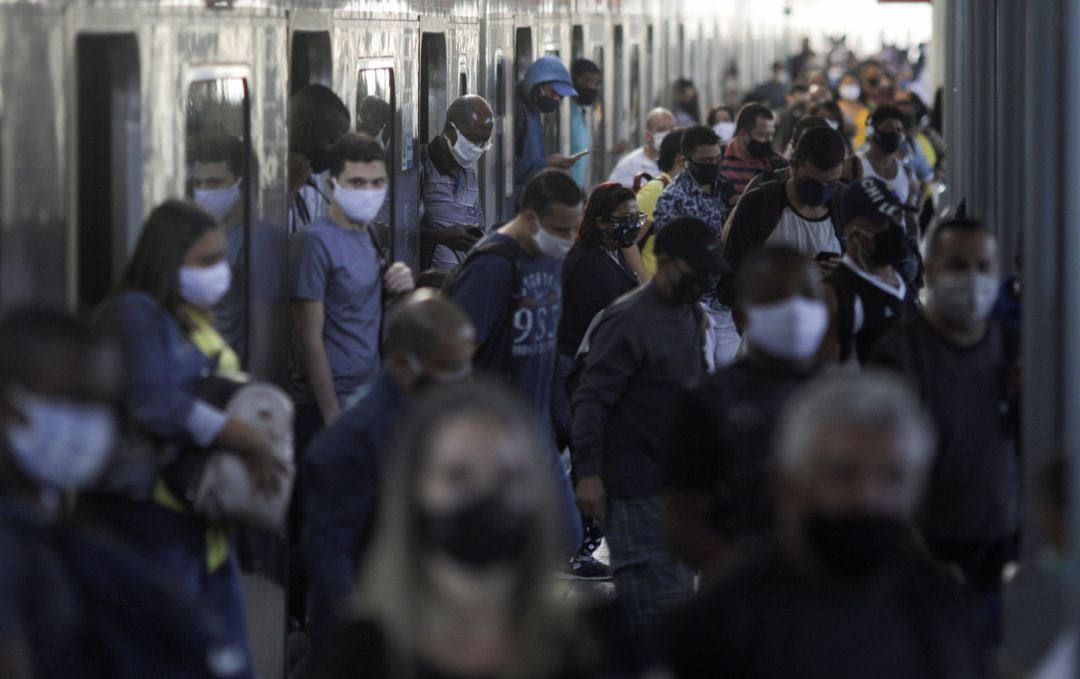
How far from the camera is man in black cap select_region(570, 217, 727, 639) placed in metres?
6.92

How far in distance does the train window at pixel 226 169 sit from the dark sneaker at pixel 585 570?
3.09 metres

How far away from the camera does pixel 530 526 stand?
3.57m

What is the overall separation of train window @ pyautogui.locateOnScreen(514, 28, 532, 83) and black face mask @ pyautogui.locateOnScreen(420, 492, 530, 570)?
1114 cm

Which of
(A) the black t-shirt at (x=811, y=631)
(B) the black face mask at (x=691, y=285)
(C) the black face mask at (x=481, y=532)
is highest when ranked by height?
(B) the black face mask at (x=691, y=285)

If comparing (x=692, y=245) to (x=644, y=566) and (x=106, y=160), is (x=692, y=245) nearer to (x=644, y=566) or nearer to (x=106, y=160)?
(x=644, y=566)

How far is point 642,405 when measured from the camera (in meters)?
7.01

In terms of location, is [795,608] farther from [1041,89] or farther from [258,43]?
[258,43]

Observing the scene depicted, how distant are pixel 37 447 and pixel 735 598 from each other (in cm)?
131

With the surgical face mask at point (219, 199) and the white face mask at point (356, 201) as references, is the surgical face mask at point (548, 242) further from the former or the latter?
the surgical face mask at point (219, 199)

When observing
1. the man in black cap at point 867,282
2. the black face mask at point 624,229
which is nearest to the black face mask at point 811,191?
the black face mask at point 624,229

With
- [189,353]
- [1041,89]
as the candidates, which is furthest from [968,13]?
[189,353]

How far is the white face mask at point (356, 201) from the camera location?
7609 mm

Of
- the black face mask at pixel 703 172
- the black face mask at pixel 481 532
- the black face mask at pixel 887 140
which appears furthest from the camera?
the black face mask at pixel 887 140

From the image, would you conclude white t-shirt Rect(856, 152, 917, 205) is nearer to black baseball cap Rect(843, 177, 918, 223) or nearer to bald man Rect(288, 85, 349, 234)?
black baseball cap Rect(843, 177, 918, 223)
